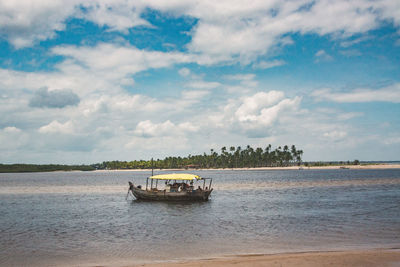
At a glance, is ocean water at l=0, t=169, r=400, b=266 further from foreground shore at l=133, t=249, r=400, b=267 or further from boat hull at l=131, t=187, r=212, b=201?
boat hull at l=131, t=187, r=212, b=201

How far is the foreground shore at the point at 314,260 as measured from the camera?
14414 mm

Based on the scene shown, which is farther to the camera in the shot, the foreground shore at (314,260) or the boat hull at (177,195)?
the boat hull at (177,195)

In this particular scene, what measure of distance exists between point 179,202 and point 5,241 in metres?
25.6

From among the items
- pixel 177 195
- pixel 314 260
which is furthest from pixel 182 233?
pixel 177 195

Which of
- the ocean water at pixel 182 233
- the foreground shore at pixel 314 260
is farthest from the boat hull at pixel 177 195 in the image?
the foreground shore at pixel 314 260

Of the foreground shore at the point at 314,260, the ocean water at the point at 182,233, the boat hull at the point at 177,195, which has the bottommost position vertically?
the ocean water at the point at 182,233

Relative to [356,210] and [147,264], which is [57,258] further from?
[356,210]

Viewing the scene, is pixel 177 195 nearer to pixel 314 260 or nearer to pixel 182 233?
pixel 182 233

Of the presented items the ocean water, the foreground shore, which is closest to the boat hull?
the ocean water

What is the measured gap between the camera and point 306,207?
38.3 metres

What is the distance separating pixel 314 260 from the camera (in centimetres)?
1510

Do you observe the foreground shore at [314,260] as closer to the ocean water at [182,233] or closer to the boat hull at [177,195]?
the ocean water at [182,233]

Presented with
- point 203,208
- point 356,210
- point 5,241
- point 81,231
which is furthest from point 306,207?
point 5,241

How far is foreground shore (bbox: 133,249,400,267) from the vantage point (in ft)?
47.3
